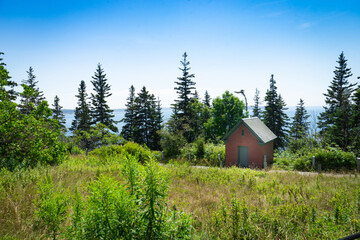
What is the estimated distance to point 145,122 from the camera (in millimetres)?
42438

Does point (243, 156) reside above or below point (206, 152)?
below

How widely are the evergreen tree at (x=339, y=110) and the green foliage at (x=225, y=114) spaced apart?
13.8 metres

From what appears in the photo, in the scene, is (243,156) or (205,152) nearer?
(243,156)

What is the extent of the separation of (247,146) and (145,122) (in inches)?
1036

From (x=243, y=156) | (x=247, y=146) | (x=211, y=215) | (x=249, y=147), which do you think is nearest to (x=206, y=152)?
(x=243, y=156)

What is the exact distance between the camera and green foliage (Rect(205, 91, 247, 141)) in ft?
125

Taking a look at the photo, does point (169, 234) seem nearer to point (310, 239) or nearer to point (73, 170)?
point (310, 239)

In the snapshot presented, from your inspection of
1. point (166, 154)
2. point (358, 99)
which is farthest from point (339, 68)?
point (166, 154)

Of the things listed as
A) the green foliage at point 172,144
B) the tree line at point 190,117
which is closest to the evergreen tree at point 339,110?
the tree line at point 190,117

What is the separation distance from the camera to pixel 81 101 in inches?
1631

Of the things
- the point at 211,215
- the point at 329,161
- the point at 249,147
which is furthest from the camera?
the point at 249,147

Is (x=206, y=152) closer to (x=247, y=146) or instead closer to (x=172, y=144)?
(x=247, y=146)

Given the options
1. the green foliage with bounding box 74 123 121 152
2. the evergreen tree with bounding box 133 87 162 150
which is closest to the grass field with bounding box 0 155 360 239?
the green foliage with bounding box 74 123 121 152

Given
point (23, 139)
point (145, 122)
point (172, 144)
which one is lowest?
point (172, 144)
